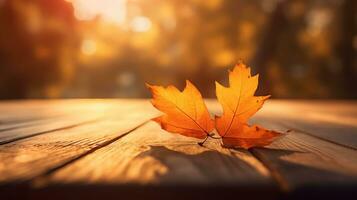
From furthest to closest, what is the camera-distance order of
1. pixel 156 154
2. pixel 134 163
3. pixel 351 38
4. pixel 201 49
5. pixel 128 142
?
pixel 201 49 → pixel 351 38 → pixel 128 142 → pixel 156 154 → pixel 134 163

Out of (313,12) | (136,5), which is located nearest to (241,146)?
(313,12)

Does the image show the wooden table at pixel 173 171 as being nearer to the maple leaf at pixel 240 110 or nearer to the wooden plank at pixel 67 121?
the maple leaf at pixel 240 110

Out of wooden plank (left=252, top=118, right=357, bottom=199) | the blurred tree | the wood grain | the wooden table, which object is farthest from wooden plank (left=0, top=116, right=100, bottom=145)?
the blurred tree

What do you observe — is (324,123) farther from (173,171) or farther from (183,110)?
(173,171)

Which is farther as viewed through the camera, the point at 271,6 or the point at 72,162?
the point at 271,6

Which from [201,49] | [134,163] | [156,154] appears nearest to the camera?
[134,163]

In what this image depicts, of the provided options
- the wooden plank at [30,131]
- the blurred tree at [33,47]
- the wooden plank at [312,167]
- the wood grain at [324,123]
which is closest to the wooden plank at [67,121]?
the wooden plank at [30,131]

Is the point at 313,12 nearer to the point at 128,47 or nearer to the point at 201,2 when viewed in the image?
the point at 201,2
